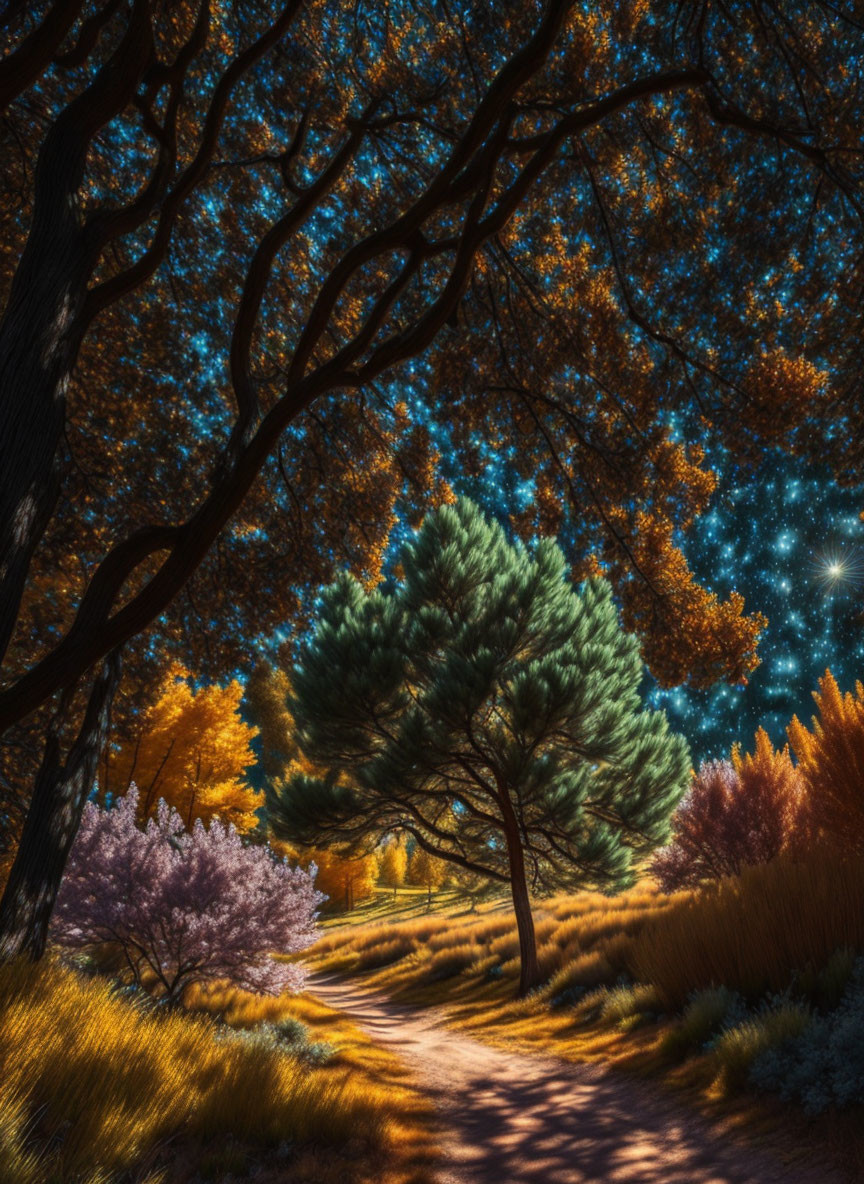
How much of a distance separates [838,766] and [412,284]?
8340 millimetres

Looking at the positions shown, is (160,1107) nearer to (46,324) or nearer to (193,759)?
(46,324)

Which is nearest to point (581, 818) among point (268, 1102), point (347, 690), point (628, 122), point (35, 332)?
point (347, 690)

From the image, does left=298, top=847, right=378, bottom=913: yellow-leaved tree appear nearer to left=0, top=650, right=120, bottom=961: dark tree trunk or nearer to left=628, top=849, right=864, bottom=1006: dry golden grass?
left=628, top=849, right=864, bottom=1006: dry golden grass

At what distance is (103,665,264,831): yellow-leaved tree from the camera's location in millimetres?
19125

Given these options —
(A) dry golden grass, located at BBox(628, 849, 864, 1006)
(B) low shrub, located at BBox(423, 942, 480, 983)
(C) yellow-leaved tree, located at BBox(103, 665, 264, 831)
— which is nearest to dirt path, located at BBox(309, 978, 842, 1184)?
(A) dry golden grass, located at BBox(628, 849, 864, 1006)

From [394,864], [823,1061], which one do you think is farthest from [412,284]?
[394,864]

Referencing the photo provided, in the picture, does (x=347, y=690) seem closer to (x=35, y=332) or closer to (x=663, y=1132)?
(x=663, y=1132)

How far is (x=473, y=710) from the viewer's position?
11164 millimetres

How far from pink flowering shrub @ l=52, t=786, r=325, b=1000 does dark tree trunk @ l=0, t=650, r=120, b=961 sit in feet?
9.41

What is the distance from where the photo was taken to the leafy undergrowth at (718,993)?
4.48 m

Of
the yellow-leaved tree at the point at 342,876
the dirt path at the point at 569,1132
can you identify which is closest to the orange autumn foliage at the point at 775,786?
the dirt path at the point at 569,1132

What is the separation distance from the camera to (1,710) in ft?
9.90

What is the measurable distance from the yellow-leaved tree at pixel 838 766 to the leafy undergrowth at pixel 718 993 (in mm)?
2204

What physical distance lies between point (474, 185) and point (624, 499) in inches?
118
